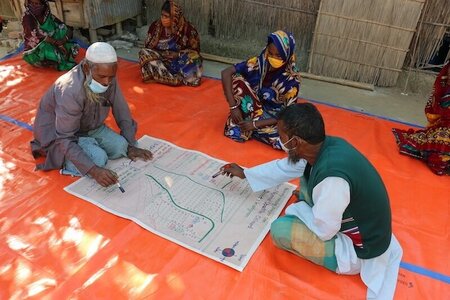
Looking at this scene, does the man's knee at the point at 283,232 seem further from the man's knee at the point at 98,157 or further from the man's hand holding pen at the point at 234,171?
the man's knee at the point at 98,157

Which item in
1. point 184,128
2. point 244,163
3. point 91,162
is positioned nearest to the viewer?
point 91,162

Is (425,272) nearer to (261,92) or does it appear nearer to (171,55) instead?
(261,92)

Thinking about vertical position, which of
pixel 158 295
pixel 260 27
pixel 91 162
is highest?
pixel 260 27

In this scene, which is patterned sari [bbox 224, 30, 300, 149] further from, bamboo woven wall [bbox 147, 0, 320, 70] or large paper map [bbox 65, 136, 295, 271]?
bamboo woven wall [bbox 147, 0, 320, 70]

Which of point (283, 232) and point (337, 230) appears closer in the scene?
point (337, 230)

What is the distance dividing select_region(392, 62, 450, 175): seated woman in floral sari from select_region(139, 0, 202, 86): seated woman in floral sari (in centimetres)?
199

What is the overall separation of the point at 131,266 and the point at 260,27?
327 centimetres

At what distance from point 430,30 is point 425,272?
272cm

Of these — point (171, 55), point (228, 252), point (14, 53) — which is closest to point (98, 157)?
point (228, 252)

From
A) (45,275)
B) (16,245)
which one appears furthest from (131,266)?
(16,245)

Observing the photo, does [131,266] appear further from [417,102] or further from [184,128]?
[417,102]

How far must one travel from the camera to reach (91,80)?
1.92 m

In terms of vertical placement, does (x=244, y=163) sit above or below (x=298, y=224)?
below

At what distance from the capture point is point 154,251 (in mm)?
1741
